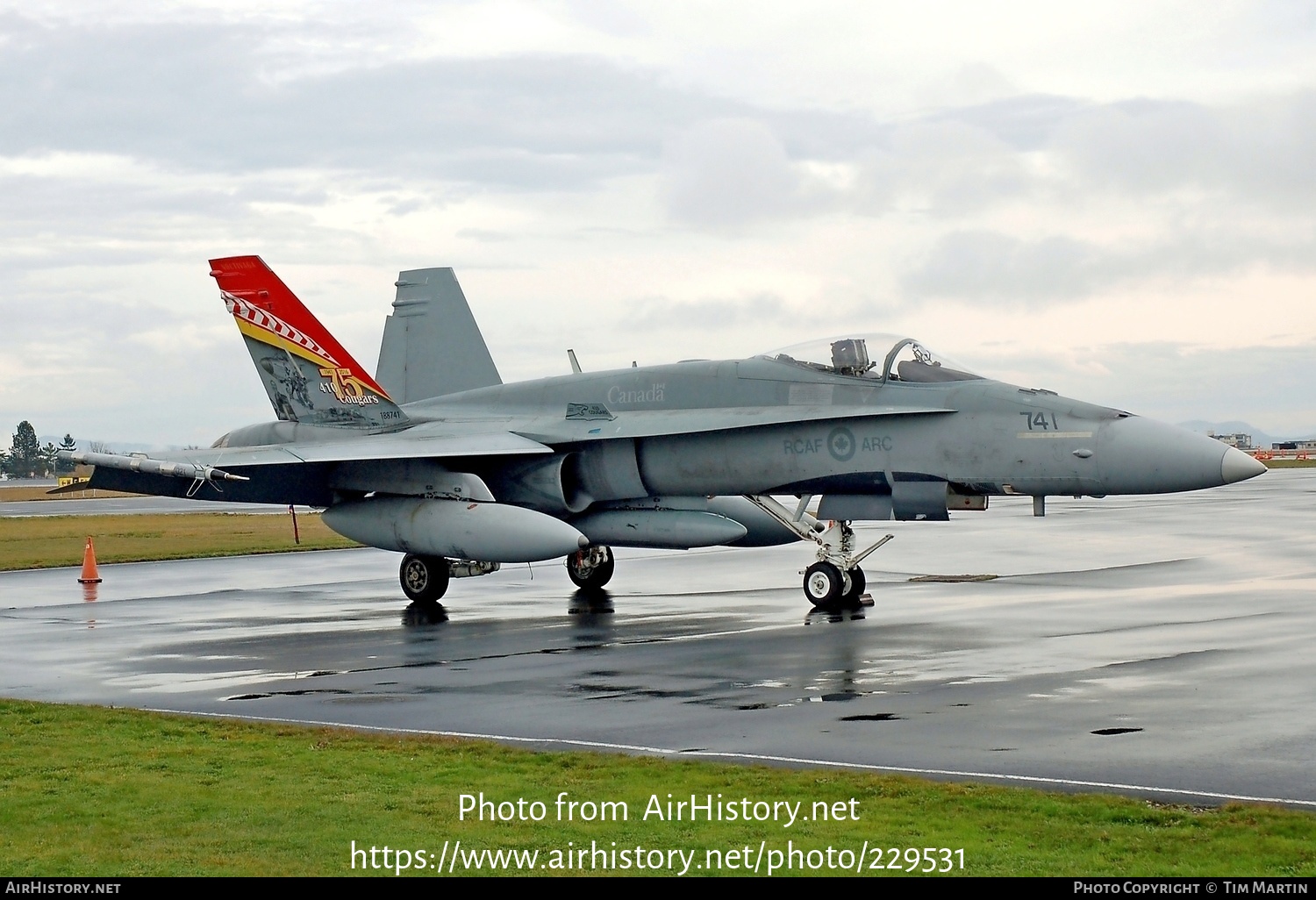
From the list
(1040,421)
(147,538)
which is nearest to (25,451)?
(147,538)

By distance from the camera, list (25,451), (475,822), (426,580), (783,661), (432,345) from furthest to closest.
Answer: (25,451) → (432,345) → (426,580) → (783,661) → (475,822)

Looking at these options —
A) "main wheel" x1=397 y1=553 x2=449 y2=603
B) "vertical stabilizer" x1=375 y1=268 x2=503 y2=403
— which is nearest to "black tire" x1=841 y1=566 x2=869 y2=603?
"main wheel" x1=397 y1=553 x2=449 y2=603

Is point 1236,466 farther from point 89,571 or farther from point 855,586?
point 89,571

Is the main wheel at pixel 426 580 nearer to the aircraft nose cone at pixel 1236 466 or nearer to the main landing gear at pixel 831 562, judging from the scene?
the main landing gear at pixel 831 562

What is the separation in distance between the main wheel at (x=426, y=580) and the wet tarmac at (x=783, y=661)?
0.23m

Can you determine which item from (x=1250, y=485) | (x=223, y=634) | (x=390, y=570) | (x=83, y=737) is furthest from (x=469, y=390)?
(x=1250, y=485)

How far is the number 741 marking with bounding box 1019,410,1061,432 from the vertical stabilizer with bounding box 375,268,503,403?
9.22 metres

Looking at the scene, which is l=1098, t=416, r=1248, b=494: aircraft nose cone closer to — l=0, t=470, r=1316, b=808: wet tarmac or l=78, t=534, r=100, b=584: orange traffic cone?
l=0, t=470, r=1316, b=808: wet tarmac

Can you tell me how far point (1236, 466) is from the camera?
12.7 metres

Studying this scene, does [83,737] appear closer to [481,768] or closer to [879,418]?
[481,768]

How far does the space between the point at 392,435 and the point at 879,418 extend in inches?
263

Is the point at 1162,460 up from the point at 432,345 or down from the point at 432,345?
down

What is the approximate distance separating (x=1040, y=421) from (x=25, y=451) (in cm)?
14732

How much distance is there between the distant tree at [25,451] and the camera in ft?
474
